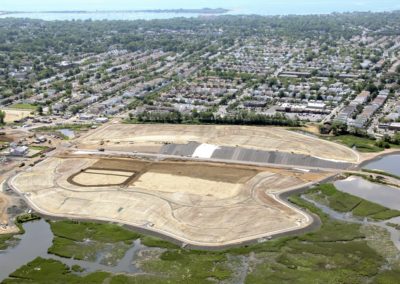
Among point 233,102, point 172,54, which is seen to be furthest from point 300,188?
point 172,54

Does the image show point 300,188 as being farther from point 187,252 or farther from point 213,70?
point 213,70

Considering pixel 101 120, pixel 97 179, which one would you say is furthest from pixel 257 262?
pixel 101 120

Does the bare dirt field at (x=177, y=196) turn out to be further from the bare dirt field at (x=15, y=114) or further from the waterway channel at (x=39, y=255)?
the bare dirt field at (x=15, y=114)

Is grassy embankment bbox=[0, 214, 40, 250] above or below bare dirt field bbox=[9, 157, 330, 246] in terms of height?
below

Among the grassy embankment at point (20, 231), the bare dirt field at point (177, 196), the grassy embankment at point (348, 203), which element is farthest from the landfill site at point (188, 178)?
the grassy embankment at point (348, 203)

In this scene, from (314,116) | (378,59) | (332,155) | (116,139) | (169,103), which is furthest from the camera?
(378,59)

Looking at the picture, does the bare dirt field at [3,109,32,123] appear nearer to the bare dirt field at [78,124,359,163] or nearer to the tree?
the tree

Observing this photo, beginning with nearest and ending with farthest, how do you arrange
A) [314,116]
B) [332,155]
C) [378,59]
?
[332,155], [314,116], [378,59]

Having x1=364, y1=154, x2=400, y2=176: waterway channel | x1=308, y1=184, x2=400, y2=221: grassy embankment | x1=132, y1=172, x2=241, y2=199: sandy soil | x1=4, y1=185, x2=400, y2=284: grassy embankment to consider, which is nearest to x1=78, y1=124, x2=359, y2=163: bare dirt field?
x1=364, y1=154, x2=400, y2=176: waterway channel
